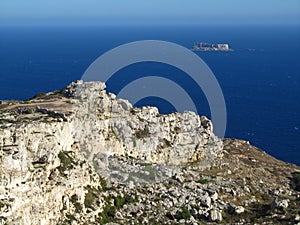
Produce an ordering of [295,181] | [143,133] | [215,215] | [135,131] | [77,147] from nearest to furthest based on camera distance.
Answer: [77,147]
[215,215]
[135,131]
[143,133]
[295,181]

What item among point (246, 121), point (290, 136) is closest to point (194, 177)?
point (290, 136)

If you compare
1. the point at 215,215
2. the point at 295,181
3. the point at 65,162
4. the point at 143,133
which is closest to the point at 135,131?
the point at 143,133

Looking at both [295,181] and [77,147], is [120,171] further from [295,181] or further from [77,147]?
[295,181]

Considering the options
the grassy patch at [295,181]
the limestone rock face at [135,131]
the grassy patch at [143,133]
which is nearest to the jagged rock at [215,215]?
the limestone rock face at [135,131]

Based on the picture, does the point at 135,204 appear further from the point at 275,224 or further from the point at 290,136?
the point at 290,136

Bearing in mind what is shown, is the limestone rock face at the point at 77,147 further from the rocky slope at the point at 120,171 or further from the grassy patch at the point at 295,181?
the grassy patch at the point at 295,181

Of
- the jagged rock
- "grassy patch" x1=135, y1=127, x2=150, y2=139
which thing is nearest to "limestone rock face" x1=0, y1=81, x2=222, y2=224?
"grassy patch" x1=135, y1=127, x2=150, y2=139
